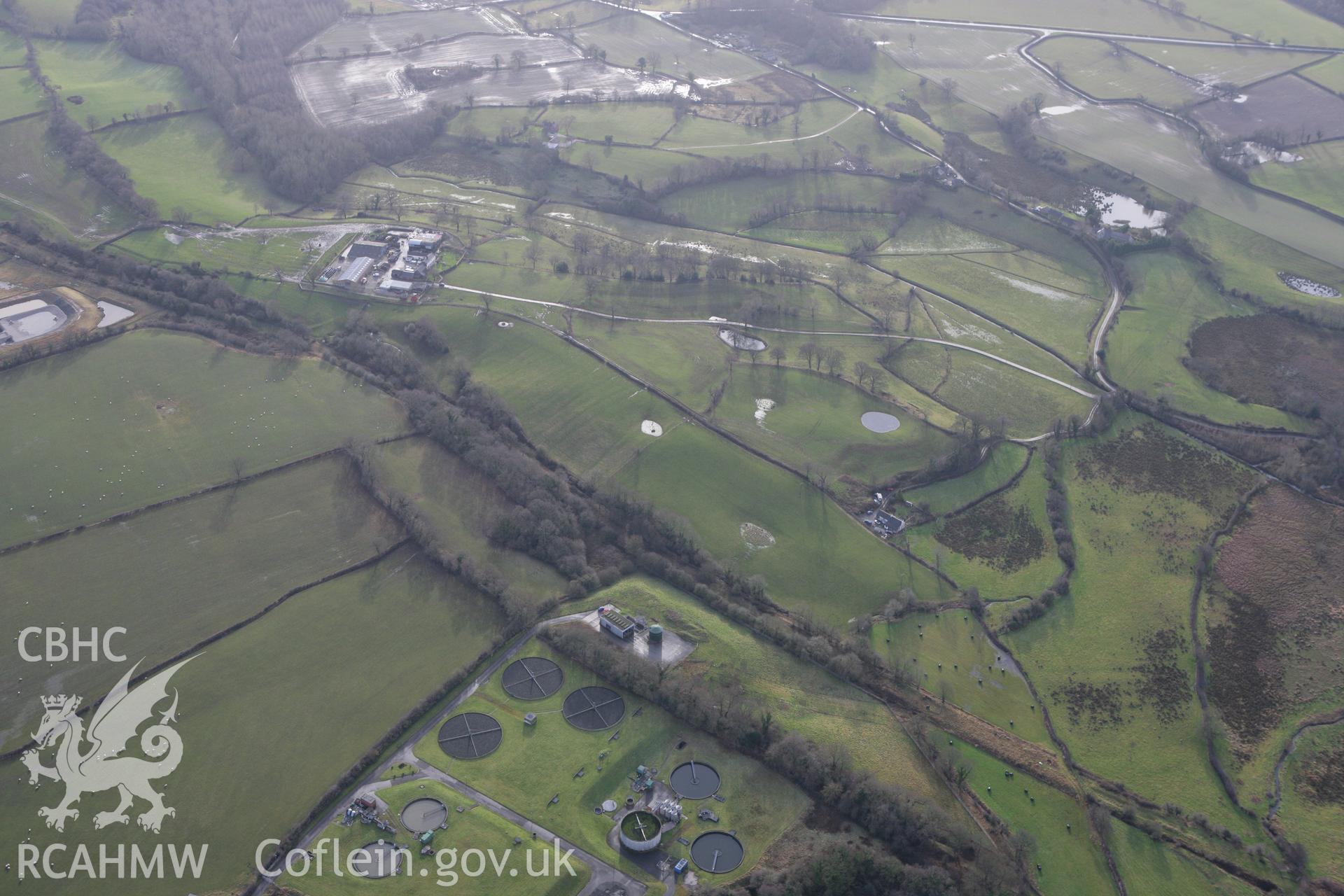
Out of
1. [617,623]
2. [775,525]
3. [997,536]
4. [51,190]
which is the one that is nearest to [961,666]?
[997,536]

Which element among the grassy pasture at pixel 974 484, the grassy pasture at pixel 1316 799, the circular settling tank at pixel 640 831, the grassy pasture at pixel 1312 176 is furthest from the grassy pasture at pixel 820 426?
the grassy pasture at pixel 1312 176

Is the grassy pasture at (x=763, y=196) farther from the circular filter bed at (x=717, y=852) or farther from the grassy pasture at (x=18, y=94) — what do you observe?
the grassy pasture at (x=18, y=94)

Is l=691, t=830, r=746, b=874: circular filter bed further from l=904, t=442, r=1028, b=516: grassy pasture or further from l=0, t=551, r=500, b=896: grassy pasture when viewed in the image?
l=904, t=442, r=1028, b=516: grassy pasture

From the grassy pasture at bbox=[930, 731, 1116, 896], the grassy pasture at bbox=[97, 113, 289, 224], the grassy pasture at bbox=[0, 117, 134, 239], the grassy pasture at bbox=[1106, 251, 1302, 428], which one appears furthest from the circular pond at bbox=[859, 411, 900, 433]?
the grassy pasture at bbox=[0, 117, 134, 239]

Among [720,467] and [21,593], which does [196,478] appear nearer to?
[21,593]

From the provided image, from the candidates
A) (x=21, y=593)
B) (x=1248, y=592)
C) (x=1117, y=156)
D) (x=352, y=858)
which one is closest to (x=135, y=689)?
(x=21, y=593)

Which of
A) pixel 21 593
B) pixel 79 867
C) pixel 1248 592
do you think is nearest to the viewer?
pixel 79 867

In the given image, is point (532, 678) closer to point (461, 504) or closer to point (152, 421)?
point (461, 504)
